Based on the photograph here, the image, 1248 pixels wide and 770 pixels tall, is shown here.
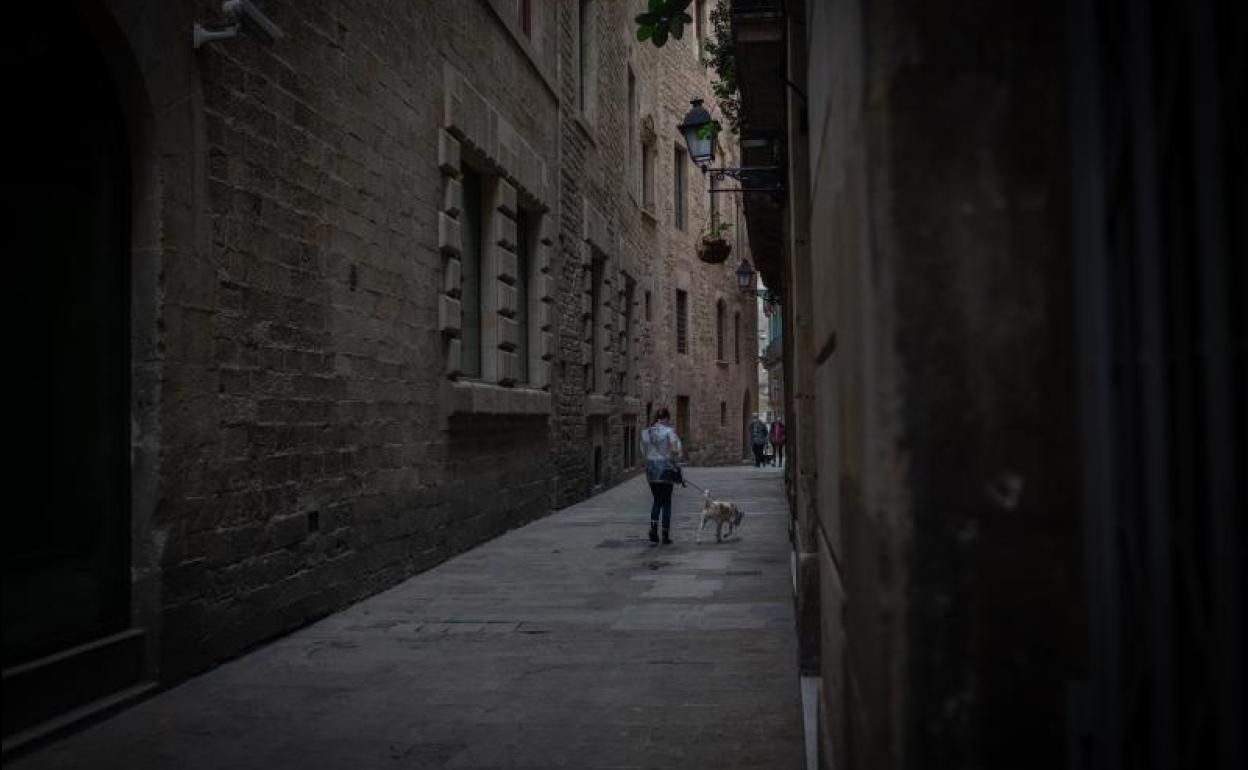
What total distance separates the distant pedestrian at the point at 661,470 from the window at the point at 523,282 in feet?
7.56

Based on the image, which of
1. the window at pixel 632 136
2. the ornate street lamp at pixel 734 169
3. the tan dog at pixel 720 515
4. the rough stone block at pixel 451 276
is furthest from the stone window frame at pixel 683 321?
the rough stone block at pixel 451 276

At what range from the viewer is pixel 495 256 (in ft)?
39.2

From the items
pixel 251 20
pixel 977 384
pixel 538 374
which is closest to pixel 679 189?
pixel 538 374

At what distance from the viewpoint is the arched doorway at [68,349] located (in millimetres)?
5230

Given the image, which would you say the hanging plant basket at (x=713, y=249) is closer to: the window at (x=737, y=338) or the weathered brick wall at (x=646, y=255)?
the weathered brick wall at (x=646, y=255)

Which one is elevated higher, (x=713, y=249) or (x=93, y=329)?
(x=713, y=249)

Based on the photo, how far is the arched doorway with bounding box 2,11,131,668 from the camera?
5.23 meters

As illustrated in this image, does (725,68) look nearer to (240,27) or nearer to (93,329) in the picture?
(240,27)

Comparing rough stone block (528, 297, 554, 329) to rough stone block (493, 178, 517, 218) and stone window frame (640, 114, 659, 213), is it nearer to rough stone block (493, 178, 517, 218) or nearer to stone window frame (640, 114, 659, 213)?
rough stone block (493, 178, 517, 218)

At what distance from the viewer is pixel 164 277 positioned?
19.3 ft

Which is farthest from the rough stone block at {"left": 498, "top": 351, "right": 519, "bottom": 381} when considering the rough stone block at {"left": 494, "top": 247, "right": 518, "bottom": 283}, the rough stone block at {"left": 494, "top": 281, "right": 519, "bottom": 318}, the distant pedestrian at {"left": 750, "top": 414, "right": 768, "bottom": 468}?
the distant pedestrian at {"left": 750, "top": 414, "right": 768, "bottom": 468}

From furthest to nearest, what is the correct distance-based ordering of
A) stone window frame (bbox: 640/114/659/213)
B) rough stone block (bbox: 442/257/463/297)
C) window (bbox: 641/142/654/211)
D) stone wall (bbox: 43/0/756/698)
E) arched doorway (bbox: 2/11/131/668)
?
window (bbox: 641/142/654/211)
stone window frame (bbox: 640/114/659/213)
rough stone block (bbox: 442/257/463/297)
stone wall (bbox: 43/0/756/698)
arched doorway (bbox: 2/11/131/668)

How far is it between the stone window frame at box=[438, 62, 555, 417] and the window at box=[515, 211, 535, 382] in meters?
0.04

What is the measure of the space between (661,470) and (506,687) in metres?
6.13
